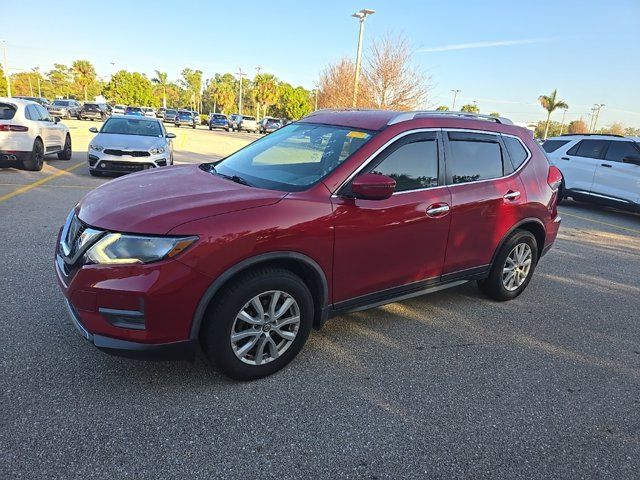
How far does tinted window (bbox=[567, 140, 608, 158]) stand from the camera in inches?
439

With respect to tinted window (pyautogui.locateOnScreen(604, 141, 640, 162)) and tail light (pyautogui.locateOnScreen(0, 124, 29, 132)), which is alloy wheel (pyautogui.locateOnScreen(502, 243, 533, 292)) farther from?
tail light (pyautogui.locateOnScreen(0, 124, 29, 132))

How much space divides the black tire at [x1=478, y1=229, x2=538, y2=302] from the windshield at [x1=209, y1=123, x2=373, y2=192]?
77.5 inches

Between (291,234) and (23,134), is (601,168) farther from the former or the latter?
(23,134)

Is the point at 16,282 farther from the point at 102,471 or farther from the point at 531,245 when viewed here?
the point at 531,245

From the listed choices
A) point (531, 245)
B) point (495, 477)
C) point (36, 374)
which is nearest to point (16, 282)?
point (36, 374)

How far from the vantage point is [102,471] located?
2250 mm

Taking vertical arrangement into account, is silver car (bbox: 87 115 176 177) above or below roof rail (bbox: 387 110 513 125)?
below

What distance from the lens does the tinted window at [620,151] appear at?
1055cm

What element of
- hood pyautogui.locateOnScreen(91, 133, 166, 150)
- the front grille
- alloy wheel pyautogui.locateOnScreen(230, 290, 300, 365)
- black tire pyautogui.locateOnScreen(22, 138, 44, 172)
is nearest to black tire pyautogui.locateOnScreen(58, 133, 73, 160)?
black tire pyautogui.locateOnScreen(22, 138, 44, 172)

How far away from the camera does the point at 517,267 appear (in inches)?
187

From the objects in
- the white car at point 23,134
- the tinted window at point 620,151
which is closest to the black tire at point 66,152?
the white car at point 23,134

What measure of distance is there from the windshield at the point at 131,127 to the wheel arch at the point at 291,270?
9.19 meters

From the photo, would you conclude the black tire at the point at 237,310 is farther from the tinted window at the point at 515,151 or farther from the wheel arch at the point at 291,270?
the tinted window at the point at 515,151

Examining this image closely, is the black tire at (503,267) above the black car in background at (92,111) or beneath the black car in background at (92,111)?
beneath
